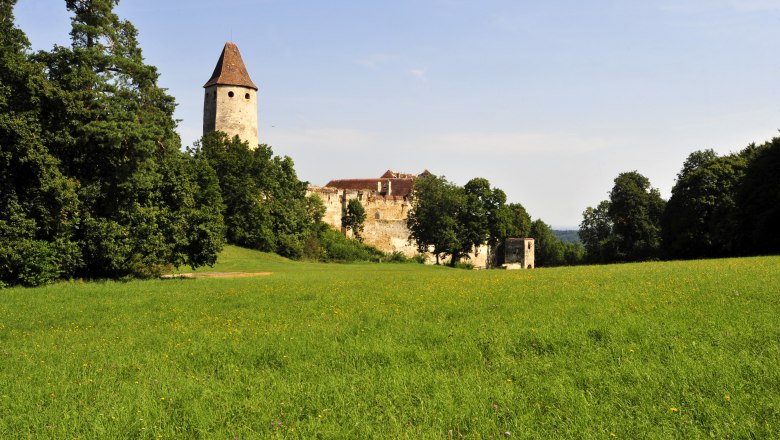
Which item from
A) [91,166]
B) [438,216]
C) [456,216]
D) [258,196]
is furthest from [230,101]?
[91,166]

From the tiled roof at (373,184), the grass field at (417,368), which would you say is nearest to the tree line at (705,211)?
the grass field at (417,368)

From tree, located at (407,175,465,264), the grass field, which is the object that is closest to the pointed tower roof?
tree, located at (407,175,465,264)

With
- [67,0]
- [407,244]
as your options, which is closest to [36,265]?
[67,0]

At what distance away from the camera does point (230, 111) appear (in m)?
64.0

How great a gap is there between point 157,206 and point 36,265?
6.10 m

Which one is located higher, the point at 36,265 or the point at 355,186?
the point at 355,186

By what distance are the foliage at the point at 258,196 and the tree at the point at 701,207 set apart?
31.7 meters

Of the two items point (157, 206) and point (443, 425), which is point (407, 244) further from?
point (443, 425)

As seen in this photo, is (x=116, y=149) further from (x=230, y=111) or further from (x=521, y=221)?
(x=521, y=221)

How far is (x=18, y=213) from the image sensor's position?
23.8 m

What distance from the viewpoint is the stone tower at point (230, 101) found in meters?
63.8

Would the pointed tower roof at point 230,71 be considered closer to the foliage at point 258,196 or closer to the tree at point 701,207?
the foliage at point 258,196

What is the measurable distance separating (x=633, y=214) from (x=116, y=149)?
54.7 m

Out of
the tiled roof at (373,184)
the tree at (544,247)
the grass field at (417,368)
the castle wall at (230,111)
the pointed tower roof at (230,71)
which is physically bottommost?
the grass field at (417,368)
